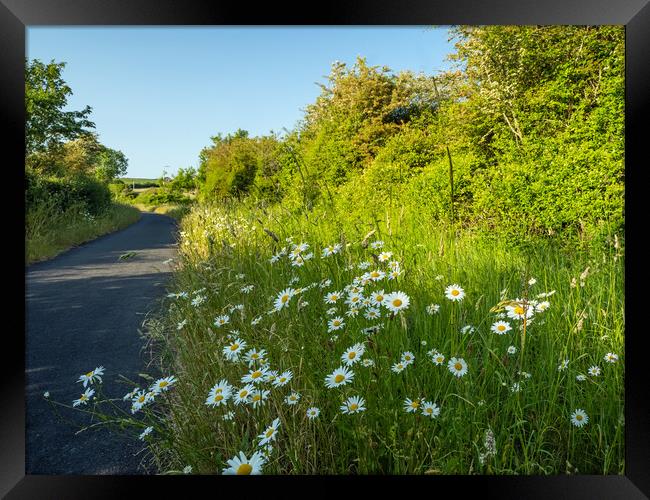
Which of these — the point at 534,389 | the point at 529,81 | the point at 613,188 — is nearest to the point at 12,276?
the point at 534,389

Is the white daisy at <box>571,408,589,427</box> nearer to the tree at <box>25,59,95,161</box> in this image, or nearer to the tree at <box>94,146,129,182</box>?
the tree at <box>94,146,129,182</box>

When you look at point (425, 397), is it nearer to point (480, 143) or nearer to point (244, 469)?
point (244, 469)

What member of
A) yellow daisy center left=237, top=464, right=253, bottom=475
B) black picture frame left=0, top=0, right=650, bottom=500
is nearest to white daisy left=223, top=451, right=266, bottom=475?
yellow daisy center left=237, top=464, right=253, bottom=475

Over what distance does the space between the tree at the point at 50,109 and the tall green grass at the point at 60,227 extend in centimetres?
188

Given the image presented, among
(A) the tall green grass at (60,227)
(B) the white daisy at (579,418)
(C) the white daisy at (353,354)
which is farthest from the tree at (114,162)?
(B) the white daisy at (579,418)

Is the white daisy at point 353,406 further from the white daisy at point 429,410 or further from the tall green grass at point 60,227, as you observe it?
the tall green grass at point 60,227

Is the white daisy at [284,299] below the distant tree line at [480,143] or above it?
below

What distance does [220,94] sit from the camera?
2.48 m

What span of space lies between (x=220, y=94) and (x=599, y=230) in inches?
114

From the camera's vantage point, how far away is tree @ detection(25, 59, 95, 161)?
370cm

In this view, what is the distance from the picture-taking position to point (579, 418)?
1659 mm

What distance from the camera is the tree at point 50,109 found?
12.1 feet

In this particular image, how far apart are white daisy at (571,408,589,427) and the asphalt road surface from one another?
187cm

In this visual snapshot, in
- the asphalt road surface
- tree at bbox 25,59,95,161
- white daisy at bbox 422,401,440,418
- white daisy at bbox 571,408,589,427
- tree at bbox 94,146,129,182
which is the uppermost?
tree at bbox 25,59,95,161
